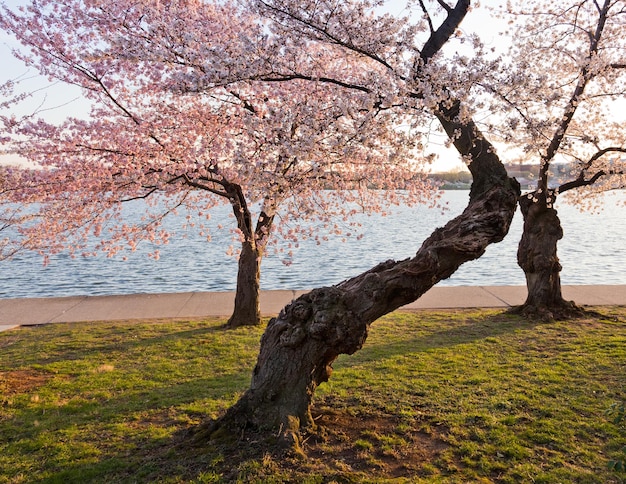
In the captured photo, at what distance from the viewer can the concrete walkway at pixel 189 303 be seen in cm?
1113

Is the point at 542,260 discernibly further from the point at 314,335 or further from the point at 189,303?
the point at 189,303

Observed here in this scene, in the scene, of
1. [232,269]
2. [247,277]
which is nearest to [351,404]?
[247,277]

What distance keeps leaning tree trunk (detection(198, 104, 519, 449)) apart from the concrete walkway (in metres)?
5.77

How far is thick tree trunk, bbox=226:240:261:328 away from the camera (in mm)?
9930

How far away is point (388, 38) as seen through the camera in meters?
6.48

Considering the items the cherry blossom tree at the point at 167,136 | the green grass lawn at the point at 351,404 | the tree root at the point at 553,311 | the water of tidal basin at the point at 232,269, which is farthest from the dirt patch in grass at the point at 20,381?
the water of tidal basin at the point at 232,269

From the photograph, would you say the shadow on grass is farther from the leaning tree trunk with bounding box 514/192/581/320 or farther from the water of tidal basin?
the water of tidal basin

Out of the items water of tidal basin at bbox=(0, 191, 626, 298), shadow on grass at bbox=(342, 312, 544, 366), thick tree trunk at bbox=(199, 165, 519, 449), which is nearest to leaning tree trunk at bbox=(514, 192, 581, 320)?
shadow on grass at bbox=(342, 312, 544, 366)

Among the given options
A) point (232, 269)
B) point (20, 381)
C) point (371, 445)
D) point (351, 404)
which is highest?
point (232, 269)

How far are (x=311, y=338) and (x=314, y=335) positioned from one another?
0.10 meters

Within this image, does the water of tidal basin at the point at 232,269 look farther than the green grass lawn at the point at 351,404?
Yes

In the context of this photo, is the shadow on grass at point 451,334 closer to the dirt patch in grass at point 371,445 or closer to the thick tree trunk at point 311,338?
the dirt patch in grass at point 371,445

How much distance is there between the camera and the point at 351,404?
20.2 feet

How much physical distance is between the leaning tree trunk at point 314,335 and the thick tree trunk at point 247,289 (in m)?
4.60
